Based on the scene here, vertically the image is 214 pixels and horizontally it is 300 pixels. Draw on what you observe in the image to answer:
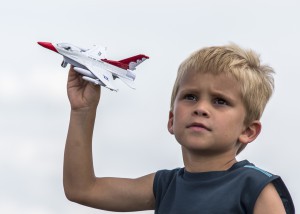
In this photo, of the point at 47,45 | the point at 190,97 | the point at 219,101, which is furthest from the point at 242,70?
the point at 47,45

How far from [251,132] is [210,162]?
52 centimetres

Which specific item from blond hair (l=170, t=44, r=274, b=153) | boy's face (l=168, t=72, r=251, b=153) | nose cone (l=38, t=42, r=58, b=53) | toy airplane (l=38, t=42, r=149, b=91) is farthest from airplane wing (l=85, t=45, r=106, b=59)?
nose cone (l=38, t=42, r=58, b=53)

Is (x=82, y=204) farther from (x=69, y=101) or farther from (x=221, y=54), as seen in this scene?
(x=221, y=54)

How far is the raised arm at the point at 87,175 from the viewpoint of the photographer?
7656 millimetres

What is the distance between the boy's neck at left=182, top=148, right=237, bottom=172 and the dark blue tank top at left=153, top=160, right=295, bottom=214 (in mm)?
57

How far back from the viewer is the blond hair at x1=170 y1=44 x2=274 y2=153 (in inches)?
271

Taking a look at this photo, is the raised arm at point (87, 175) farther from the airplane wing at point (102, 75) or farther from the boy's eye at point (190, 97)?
the boy's eye at point (190, 97)

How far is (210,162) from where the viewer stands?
695 cm

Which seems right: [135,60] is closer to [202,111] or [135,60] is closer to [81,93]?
[81,93]

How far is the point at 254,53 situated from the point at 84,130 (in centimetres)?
204

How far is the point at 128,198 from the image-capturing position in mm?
7781

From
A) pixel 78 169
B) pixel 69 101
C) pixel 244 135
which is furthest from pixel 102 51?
pixel 244 135

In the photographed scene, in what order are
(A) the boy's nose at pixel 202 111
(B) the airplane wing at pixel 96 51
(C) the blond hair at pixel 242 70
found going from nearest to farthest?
(A) the boy's nose at pixel 202 111, (C) the blond hair at pixel 242 70, (B) the airplane wing at pixel 96 51

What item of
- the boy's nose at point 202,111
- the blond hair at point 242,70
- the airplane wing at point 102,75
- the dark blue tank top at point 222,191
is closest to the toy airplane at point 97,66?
the airplane wing at point 102,75
